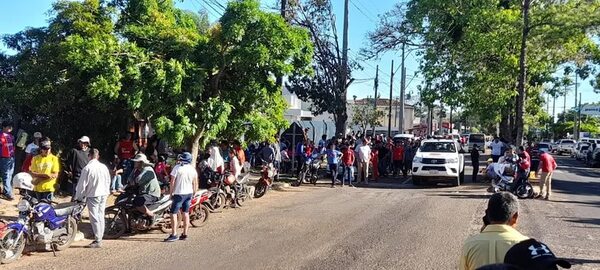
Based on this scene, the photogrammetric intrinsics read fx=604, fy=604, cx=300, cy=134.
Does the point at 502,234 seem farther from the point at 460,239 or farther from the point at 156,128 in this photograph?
the point at 156,128

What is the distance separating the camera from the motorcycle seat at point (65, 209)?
30.7 ft

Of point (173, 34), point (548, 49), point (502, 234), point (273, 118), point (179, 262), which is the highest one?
point (548, 49)

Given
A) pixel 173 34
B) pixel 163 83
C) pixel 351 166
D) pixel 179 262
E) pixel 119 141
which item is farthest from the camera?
pixel 351 166

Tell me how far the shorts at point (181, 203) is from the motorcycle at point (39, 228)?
1506 millimetres

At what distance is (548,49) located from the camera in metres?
24.7

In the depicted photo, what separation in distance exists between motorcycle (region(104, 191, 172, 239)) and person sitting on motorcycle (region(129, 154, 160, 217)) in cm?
9

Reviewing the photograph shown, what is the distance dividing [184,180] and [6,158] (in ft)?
15.6

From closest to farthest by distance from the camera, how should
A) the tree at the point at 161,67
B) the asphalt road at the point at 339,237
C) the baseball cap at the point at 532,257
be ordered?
the baseball cap at the point at 532,257, the asphalt road at the point at 339,237, the tree at the point at 161,67

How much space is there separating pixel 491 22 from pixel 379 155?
715 cm

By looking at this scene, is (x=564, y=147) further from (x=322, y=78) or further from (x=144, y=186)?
(x=144, y=186)

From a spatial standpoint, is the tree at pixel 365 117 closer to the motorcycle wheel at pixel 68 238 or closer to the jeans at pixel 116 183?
the jeans at pixel 116 183

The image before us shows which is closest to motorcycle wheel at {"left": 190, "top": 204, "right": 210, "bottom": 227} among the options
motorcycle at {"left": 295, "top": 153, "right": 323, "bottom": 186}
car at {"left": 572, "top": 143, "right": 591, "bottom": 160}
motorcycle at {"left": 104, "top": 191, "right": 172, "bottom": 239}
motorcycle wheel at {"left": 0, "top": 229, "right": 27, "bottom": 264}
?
motorcycle at {"left": 104, "top": 191, "right": 172, "bottom": 239}

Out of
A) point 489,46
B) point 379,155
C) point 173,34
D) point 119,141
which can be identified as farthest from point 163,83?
point 489,46

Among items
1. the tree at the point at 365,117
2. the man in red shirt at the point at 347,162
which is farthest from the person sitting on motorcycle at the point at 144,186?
the tree at the point at 365,117
